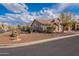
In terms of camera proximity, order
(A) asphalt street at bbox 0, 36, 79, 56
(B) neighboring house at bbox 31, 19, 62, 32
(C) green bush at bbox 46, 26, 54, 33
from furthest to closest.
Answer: (C) green bush at bbox 46, 26, 54, 33 < (B) neighboring house at bbox 31, 19, 62, 32 < (A) asphalt street at bbox 0, 36, 79, 56

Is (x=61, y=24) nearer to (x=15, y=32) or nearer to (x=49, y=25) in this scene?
(x=49, y=25)

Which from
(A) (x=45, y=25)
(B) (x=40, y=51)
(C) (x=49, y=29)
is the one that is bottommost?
(B) (x=40, y=51)

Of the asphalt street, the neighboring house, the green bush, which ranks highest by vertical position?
the neighboring house

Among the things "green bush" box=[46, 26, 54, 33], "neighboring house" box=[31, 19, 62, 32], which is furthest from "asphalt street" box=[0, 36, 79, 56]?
"green bush" box=[46, 26, 54, 33]

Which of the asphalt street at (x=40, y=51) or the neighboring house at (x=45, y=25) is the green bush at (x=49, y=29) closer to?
the neighboring house at (x=45, y=25)

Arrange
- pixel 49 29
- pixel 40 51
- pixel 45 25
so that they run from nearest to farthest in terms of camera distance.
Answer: pixel 40 51 → pixel 49 29 → pixel 45 25

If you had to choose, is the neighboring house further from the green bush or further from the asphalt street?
the asphalt street

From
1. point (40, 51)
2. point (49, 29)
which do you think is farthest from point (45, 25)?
point (40, 51)

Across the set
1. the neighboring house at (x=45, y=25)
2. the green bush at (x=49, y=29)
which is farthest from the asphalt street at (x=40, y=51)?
the green bush at (x=49, y=29)

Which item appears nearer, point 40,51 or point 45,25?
point 40,51

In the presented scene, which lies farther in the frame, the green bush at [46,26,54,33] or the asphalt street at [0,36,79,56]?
the green bush at [46,26,54,33]

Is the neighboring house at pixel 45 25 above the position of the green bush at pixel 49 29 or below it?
above

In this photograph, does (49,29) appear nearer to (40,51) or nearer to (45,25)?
(45,25)

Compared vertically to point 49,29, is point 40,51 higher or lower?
lower
